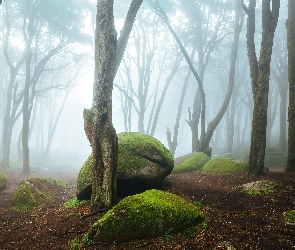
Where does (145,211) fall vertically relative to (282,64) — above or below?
below

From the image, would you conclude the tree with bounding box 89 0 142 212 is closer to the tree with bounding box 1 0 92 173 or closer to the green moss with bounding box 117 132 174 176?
the green moss with bounding box 117 132 174 176

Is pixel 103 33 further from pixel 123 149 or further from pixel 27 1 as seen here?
pixel 27 1

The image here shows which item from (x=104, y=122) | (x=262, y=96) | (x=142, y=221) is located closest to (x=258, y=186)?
(x=262, y=96)

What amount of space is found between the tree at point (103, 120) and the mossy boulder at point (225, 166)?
559cm

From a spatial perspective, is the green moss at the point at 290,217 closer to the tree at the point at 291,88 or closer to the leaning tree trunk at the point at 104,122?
the leaning tree trunk at the point at 104,122

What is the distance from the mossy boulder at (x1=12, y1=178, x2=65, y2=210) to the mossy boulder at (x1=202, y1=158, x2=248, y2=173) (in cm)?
617

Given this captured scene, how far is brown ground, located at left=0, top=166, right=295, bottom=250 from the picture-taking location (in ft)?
11.2

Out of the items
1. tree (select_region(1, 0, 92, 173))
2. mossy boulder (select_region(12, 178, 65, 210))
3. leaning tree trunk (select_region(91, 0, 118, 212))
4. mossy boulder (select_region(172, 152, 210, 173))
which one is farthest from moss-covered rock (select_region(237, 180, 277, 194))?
tree (select_region(1, 0, 92, 173))

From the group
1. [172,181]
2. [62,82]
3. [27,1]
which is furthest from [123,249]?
[62,82]

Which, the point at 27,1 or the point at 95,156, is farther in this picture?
the point at 27,1

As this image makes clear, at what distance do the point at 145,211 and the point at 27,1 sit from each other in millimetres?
18514

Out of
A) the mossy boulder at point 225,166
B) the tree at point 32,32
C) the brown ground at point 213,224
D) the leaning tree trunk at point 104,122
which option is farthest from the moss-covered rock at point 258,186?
the tree at point 32,32

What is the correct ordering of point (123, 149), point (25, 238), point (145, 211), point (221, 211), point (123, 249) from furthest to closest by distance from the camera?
point (123, 149) < point (221, 211) < point (25, 238) < point (145, 211) < point (123, 249)

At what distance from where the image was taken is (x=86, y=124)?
6090 millimetres
